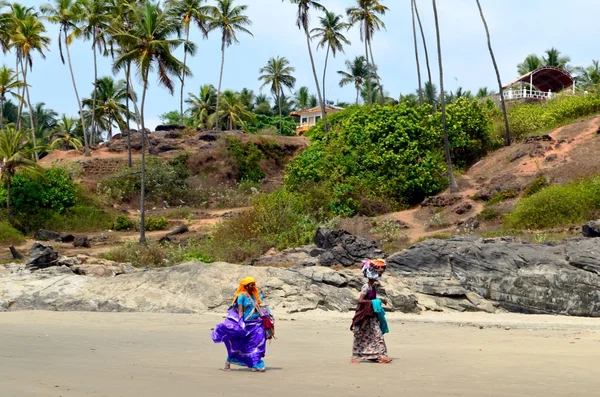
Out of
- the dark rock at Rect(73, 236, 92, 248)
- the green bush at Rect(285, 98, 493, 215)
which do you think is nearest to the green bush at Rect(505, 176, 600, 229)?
the green bush at Rect(285, 98, 493, 215)

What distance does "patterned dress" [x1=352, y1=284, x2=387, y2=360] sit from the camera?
8.93 metres

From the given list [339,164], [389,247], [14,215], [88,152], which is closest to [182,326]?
[389,247]

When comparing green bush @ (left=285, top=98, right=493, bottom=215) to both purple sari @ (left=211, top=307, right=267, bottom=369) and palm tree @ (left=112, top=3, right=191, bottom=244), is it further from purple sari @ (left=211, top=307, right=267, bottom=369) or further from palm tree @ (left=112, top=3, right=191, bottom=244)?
purple sari @ (left=211, top=307, right=267, bottom=369)

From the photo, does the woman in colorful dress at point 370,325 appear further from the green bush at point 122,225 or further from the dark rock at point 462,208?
the green bush at point 122,225

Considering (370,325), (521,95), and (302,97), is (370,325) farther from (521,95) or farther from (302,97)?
(302,97)

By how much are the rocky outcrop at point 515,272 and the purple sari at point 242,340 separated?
326 inches

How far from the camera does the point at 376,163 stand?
3197cm

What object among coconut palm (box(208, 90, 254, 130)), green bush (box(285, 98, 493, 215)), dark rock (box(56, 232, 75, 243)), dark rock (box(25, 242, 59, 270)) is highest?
coconut palm (box(208, 90, 254, 130))

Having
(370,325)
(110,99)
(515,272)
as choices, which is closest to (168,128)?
(110,99)

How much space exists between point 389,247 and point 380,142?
28.2 feet

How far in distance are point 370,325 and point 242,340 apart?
5.26 feet

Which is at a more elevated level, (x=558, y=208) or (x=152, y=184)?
(x=152, y=184)

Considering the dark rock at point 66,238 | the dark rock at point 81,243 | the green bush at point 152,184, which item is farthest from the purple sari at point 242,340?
the green bush at point 152,184

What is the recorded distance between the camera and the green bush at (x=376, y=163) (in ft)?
104
